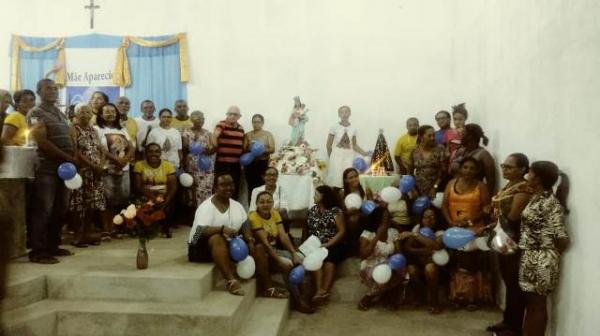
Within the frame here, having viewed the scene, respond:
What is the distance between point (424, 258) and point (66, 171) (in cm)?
319

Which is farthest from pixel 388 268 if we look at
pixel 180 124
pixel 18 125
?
pixel 18 125

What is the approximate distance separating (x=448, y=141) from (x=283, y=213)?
1.99m

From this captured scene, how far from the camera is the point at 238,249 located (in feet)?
14.4

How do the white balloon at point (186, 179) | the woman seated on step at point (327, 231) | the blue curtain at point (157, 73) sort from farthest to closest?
the blue curtain at point (157, 73) → the white balloon at point (186, 179) → the woman seated on step at point (327, 231)

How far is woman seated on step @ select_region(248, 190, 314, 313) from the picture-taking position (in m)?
4.78

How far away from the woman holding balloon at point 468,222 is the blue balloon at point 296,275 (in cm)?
139

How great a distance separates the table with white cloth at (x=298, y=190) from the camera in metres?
6.16

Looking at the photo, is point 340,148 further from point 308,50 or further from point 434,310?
point 434,310

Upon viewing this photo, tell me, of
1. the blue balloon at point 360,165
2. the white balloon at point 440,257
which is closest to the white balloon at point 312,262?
the white balloon at point 440,257

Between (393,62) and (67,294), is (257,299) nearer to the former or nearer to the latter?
(67,294)

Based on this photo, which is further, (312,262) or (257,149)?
(257,149)

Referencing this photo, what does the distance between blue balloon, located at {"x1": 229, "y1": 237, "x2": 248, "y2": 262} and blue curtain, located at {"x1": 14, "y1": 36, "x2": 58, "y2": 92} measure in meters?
→ 5.20

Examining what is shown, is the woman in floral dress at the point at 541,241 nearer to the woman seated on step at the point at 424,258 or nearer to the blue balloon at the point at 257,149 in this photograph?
the woman seated on step at the point at 424,258

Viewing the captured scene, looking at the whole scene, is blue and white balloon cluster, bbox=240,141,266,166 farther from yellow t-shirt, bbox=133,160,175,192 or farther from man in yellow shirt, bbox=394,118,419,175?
man in yellow shirt, bbox=394,118,419,175
